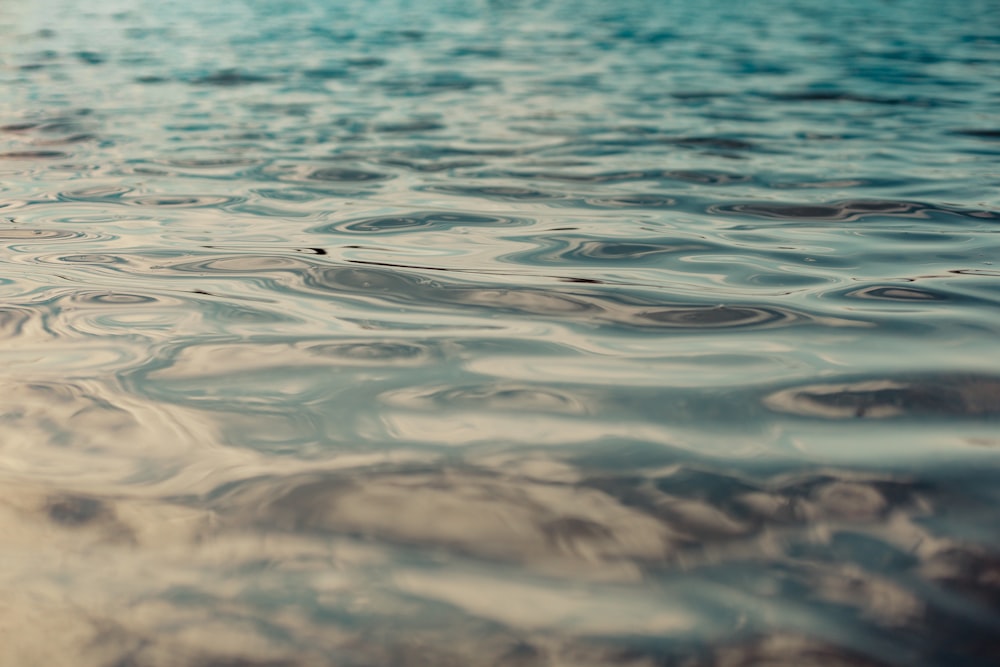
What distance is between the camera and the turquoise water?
1.12 metres

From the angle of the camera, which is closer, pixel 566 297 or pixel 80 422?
pixel 80 422

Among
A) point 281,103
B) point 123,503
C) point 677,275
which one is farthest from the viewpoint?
point 281,103

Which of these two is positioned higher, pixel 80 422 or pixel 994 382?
pixel 80 422

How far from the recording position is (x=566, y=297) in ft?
7.62

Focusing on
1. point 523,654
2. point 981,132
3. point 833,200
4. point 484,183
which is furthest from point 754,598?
point 981,132

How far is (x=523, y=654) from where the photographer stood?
1067 millimetres

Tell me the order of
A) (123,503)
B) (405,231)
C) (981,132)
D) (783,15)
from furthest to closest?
(783,15)
(981,132)
(405,231)
(123,503)

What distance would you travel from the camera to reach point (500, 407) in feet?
5.46

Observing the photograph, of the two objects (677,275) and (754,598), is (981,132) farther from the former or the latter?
(754,598)

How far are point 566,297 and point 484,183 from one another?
167 centimetres

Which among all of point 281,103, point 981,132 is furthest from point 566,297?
point 281,103

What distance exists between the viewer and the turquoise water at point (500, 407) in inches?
44.1

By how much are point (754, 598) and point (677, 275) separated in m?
1.49

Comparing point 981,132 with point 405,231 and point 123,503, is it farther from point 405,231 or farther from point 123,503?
point 123,503
